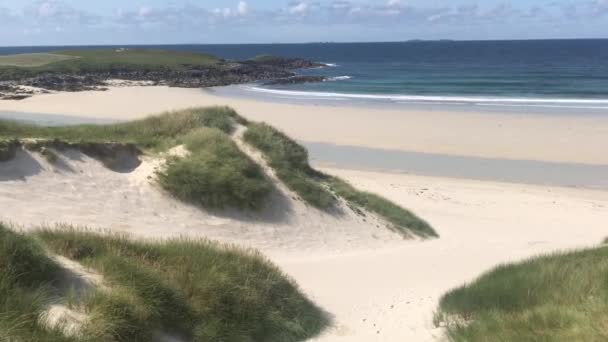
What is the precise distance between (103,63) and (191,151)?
6959cm

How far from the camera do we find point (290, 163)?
1412 cm

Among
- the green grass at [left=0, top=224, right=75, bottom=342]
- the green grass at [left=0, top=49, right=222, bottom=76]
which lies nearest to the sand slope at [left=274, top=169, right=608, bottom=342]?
the green grass at [left=0, top=224, right=75, bottom=342]

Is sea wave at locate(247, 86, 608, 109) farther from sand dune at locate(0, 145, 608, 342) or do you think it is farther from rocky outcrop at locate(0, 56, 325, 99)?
sand dune at locate(0, 145, 608, 342)

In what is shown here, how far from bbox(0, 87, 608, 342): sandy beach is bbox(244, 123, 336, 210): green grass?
0.57m

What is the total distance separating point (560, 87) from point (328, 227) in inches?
1944

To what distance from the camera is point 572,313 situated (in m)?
5.76

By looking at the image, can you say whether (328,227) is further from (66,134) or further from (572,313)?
(572,313)

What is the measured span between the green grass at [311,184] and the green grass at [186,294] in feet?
18.8

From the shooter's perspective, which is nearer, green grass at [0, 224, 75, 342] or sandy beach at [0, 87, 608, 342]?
green grass at [0, 224, 75, 342]

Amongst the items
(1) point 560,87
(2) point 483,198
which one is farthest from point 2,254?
(1) point 560,87

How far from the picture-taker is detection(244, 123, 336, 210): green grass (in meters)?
13.3

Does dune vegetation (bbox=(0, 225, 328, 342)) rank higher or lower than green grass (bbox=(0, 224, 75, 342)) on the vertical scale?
lower

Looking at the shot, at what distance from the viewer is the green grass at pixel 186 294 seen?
207 inches

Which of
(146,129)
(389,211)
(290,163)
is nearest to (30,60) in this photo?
(146,129)
